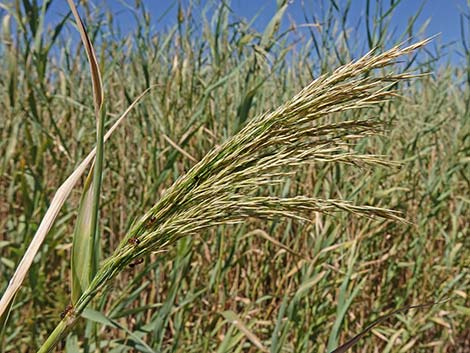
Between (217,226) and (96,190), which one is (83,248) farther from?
(217,226)

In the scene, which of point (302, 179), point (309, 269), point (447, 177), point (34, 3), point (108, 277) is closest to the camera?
point (108, 277)

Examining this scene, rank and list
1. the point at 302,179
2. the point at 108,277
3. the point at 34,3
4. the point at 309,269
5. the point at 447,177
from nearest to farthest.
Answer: the point at 108,277
the point at 34,3
the point at 309,269
the point at 447,177
the point at 302,179

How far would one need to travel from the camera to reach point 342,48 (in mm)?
1625

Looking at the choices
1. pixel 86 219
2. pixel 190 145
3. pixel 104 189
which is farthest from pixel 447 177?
pixel 86 219

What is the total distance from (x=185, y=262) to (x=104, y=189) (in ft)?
2.13

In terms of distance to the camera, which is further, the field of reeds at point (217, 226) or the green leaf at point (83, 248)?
the field of reeds at point (217, 226)

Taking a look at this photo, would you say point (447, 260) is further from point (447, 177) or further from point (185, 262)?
point (185, 262)

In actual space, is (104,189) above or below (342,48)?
below

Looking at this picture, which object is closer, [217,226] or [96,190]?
[96,190]

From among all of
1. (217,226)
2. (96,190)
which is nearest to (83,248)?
(96,190)

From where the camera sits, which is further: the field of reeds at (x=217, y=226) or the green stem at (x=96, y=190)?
the field of reeds at (x=217, y=226)

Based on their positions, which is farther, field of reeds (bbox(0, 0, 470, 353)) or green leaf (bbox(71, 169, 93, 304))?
field of reeds (bbox(0, 0, 470, 353))

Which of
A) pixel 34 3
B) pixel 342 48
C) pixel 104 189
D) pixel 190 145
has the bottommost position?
pixel 104 189

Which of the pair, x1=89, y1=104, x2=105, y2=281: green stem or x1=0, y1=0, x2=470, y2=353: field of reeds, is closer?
x1=89, y1=104, x2=105, y2=281: green stem
